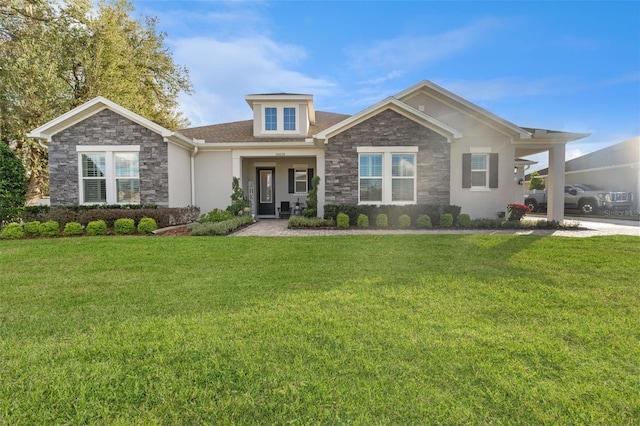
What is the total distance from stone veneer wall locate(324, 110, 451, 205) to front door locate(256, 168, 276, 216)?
5.31m

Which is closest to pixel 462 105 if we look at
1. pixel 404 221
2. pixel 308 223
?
pixel 404 221

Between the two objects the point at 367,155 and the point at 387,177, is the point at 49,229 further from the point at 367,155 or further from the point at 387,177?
the point at 387,177

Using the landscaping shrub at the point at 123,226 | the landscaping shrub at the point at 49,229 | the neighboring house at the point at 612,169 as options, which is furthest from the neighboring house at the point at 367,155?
the neighboring house at the point at 612,169

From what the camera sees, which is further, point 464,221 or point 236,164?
point 236,164

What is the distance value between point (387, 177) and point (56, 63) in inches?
649

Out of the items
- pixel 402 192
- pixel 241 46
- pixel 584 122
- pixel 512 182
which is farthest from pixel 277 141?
pixel 584 122

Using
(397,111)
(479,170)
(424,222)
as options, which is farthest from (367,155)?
(479,170)

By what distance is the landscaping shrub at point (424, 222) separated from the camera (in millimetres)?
11273

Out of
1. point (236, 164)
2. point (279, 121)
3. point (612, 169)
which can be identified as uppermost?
point (279, 121)

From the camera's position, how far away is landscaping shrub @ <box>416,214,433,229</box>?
11.3 metres

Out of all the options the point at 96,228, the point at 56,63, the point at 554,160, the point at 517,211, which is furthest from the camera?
the point at 56,63

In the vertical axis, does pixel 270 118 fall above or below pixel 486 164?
above

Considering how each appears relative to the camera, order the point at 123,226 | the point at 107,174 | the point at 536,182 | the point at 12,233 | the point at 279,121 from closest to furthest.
Answer: the point at 12,233 → the point at 123,226 → the point at 107,174 → the point at 279,121 → the point at 536,182

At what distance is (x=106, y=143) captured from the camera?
11.8 meters
